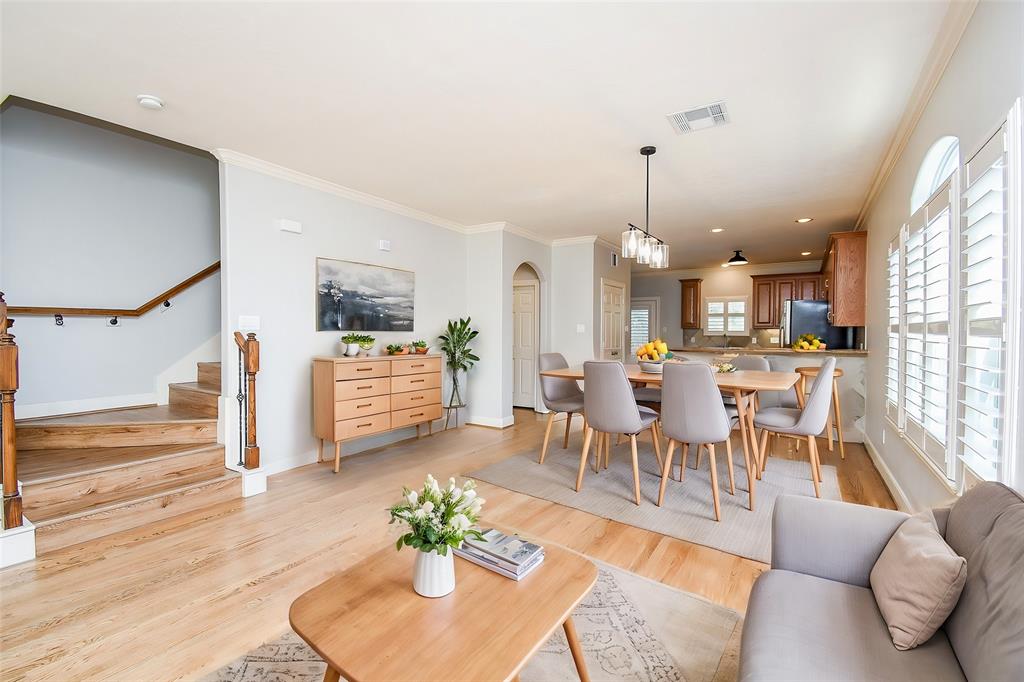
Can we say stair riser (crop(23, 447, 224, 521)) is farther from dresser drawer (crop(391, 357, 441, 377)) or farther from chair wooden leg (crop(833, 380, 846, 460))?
chair wooden leg (crop(833, 380, 846, 460))

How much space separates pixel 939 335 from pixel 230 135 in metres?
4.34

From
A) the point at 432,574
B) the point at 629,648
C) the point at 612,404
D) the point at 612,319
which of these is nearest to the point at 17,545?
the point at 432,574

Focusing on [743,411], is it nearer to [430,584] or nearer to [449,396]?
[430,584]

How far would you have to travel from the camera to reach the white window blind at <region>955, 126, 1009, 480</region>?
1.55m

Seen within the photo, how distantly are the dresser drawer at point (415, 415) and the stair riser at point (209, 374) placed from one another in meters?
1.54

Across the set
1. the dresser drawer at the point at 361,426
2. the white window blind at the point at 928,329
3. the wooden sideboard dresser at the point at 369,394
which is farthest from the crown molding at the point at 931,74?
the dresser drawer at the point at 361,426

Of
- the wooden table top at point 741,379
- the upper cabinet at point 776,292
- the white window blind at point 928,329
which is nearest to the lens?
the white window blind at point 928,329

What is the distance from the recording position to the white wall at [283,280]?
352 cm

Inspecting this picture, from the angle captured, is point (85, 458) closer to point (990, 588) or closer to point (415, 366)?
point (415, 366)

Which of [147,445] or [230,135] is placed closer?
[230,135]

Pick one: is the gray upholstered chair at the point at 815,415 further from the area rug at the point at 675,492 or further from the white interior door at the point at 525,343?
the white interior door at the point at 525,343

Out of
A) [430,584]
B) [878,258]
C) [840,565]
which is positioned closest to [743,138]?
[878,258]

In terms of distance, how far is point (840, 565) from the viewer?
1474 millimetres

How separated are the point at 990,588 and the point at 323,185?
460cm
